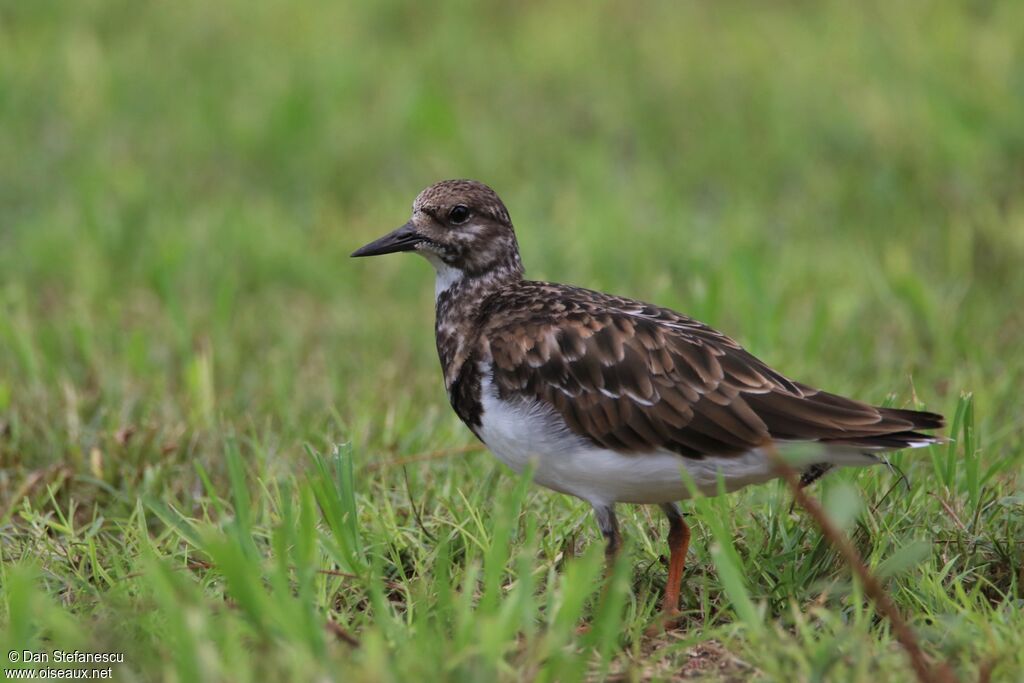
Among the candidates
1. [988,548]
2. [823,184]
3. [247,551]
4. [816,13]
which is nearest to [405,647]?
[247,551]

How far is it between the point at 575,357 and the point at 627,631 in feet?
2.97

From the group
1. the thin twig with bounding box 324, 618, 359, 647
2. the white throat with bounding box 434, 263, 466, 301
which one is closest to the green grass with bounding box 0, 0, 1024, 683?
the thin twig with bounding box 324, 618, 359, 647

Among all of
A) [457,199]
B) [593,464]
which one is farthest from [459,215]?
[593,464]

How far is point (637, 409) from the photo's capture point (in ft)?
13.7

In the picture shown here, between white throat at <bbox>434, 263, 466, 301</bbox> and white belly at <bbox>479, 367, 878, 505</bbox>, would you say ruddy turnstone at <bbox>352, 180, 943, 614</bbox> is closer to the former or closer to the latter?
white belly at <bbox>479, 367, 878, 505</bbox>

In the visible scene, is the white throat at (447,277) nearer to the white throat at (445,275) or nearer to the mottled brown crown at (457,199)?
the white throat at (445,275)

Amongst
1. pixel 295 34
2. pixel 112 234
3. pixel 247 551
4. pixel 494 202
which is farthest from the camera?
pixel 295 34

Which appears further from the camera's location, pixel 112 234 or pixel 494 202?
pixel 112 234

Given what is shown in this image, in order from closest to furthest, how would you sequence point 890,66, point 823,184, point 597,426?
point 597,426 → point 823,184 → point 890,66

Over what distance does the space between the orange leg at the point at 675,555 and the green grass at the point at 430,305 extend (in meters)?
0.07

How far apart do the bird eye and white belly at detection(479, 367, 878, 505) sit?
972mm

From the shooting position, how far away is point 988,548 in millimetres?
4203

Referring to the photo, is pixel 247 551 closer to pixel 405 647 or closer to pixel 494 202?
pixel 405 647

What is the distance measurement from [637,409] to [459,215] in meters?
1.26
